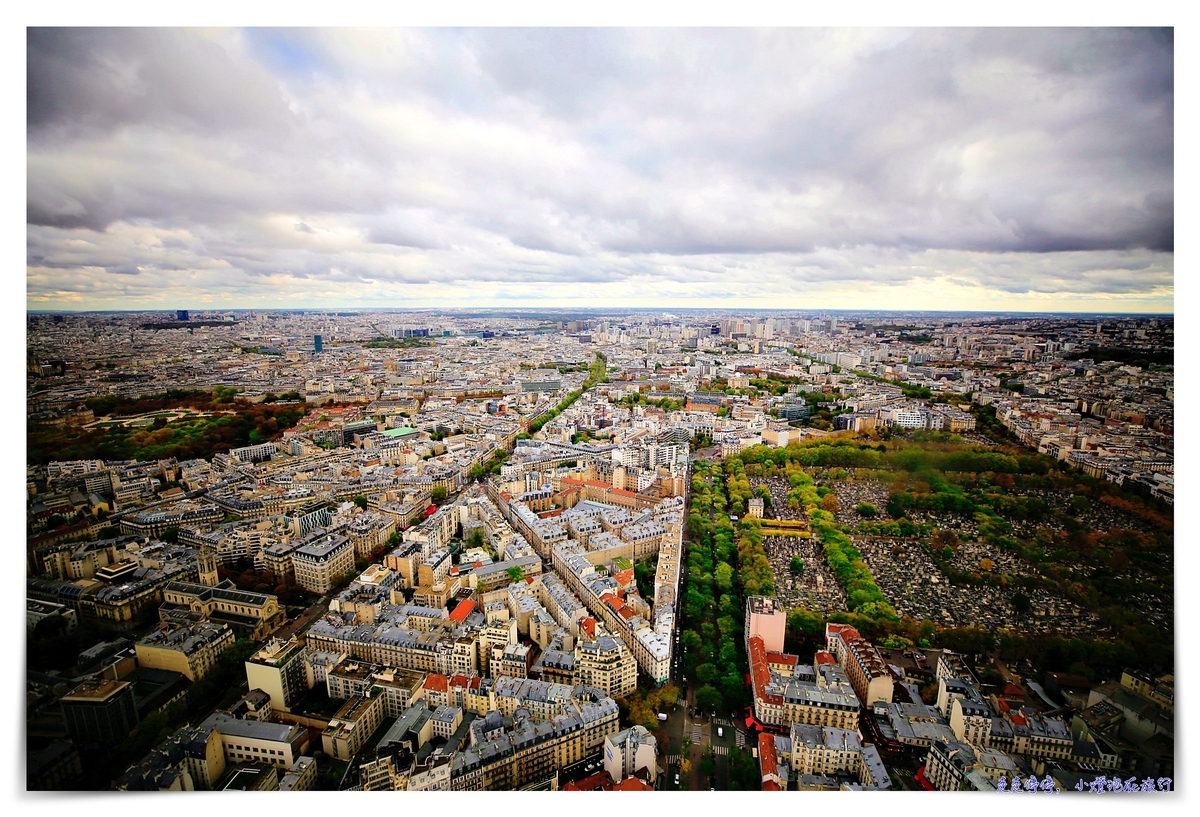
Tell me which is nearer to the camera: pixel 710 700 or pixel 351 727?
pixel 351 727

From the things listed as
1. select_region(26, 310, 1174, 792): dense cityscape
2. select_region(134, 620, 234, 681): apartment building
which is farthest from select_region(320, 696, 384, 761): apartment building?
select_region(134, 620, 234, 681): apartment building

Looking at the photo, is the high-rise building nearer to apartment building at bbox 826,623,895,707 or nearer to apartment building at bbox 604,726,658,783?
apartment building at bbox 604,726,658,783

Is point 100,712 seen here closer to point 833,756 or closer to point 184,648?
point 184,648

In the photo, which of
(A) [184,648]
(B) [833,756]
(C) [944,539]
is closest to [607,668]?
(B) [833,756]

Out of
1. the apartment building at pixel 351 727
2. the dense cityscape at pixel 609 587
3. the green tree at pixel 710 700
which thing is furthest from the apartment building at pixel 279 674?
the green tree at pixel 710 700

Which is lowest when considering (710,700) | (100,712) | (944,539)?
(710,700)

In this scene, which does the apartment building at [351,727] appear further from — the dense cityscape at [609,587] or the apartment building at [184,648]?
the apartment building at [184,648]

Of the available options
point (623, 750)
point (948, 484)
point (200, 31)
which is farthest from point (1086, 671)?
point (200, 31)

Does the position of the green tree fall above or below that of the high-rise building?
below
